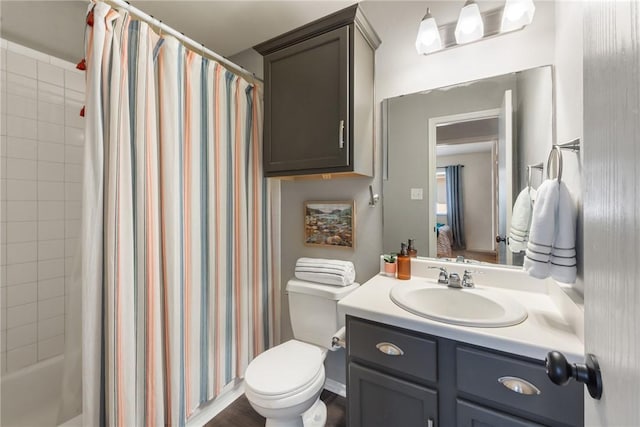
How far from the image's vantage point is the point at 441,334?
0.88 m

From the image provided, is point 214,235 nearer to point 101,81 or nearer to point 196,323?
point 196,323

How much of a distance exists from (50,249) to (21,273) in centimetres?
18

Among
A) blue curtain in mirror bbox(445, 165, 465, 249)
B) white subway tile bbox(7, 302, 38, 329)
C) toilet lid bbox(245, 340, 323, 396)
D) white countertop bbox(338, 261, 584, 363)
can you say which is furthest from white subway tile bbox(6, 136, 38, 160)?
blue curtain in mirror bbox(445, 165, 465, 249)

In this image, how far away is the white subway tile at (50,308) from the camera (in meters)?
1.58

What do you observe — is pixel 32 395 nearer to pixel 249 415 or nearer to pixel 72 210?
pixel 72 210

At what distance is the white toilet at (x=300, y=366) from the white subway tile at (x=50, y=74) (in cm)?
195

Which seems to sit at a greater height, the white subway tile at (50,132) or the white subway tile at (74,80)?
the white subway tile at (74,80)

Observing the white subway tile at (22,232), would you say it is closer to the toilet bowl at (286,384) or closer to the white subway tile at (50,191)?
the white subway tile at (50,191)

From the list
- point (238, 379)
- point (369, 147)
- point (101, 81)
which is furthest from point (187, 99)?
point (238, 379)

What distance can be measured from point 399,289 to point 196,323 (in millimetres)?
1092

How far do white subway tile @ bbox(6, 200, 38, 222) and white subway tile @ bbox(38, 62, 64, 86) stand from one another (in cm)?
76

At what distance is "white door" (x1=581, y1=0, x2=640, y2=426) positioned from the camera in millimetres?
301

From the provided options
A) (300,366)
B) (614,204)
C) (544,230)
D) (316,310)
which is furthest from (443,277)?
(614,204)

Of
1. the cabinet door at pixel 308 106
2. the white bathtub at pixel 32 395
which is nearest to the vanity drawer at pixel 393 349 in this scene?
the cabinet door at pixel 308 106
